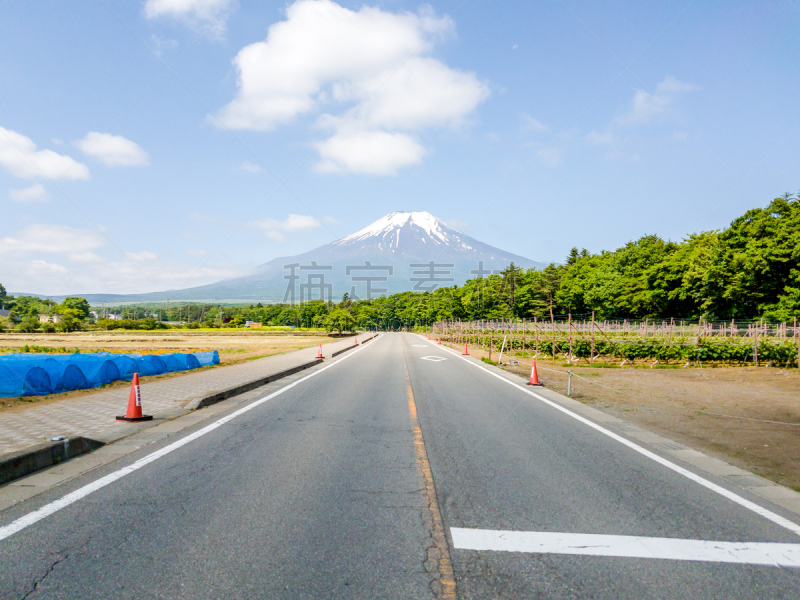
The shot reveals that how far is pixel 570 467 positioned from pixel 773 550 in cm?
213

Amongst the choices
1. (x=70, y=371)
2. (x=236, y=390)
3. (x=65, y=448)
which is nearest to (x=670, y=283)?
(x=236, y=390)

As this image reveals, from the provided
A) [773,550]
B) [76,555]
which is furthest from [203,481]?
[773,550]

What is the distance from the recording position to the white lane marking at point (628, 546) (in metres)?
3.21

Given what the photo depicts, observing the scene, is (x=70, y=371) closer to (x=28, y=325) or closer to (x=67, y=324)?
(x=28, y=325)

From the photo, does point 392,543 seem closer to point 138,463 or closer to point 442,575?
point 442,575

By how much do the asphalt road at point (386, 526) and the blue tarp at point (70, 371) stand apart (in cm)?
731

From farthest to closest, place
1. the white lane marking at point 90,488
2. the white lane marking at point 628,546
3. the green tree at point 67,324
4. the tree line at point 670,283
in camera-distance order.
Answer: the green tree at point 67,324
the tree line at point 670,283
the white lane marking at point 90,488
the white lane marking at point 628,546

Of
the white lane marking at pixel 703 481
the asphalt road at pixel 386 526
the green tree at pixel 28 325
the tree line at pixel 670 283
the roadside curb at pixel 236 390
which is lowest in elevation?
the green tree at pixel 28 325

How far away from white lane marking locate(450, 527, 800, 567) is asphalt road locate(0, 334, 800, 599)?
16mm

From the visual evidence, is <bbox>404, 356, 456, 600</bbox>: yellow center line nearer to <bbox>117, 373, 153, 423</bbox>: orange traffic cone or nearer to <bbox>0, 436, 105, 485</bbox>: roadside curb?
<bbox>0, 436, 105, 485</bbox>: roadside curb

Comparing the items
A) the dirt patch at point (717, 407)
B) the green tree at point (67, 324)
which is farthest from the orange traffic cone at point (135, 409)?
the green tree at point (67, 324)

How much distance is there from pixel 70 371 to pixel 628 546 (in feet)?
43.8

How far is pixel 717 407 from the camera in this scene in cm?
1085

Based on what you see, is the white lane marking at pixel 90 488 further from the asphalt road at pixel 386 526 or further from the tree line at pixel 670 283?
the tree line at pixel 670 283
